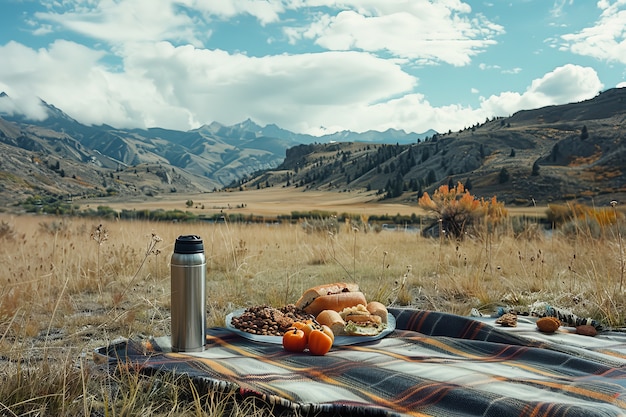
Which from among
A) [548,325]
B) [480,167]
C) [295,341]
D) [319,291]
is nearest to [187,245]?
[295,341]

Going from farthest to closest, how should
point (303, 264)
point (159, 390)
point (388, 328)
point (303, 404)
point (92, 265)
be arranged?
point (303, 264)
point (92, 265)
point (388, 328)
point (159, 390)
point (303, 404)

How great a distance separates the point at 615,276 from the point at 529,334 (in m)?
2.39

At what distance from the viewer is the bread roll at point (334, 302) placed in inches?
150

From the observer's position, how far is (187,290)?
9.48ft

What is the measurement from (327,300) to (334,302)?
57mm

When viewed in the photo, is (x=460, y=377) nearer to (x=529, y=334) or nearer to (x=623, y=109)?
(x=529, y=334)

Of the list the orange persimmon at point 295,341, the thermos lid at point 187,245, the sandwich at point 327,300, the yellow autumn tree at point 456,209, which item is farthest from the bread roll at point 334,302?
the yellow autumn tree at point 456,209

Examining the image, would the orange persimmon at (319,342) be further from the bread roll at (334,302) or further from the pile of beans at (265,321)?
the bread roll at (334,302)

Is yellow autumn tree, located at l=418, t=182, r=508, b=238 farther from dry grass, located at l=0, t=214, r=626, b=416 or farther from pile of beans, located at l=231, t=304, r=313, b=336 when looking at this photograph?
pile of beans, located at l=231, t=304, r=313, b=336

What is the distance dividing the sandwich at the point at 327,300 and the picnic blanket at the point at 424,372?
1.64 feet

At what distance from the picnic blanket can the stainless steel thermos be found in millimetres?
148

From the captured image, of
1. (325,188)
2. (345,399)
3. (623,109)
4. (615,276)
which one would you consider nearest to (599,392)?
(345,399)

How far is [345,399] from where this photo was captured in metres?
2.25

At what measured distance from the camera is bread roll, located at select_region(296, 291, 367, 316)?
150 inches
